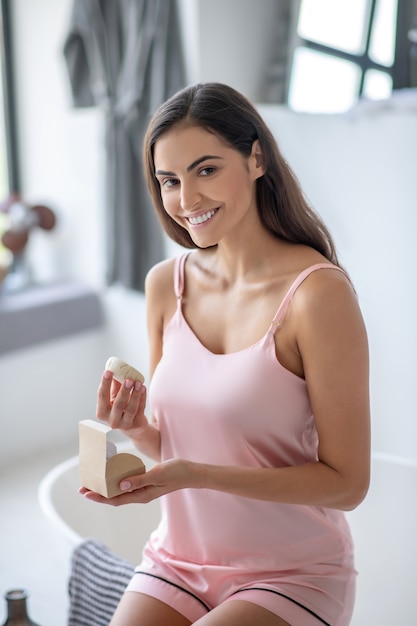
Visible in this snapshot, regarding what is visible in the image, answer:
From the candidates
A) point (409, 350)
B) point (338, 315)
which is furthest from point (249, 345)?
point (409, 350)

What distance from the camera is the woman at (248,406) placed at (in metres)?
1.40

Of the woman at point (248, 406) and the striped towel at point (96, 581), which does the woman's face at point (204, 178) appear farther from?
the striped towel at point (96, 581)

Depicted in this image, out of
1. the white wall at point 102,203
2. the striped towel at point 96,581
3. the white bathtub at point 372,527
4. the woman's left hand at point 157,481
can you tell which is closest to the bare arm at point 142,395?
the woman's left hand at point 157,481

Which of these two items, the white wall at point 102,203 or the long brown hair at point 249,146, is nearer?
the long brown hair at point 249,146

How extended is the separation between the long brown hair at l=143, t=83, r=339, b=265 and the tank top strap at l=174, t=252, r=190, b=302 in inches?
4.3

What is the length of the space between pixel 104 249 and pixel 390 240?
56.1 inches

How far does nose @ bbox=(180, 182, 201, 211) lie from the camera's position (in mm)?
1452

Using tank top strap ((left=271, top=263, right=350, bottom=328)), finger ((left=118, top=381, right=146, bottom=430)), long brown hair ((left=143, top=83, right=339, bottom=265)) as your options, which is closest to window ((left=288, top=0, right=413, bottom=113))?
long brown hair ((left=143, top=83, right=339, bottom=265))

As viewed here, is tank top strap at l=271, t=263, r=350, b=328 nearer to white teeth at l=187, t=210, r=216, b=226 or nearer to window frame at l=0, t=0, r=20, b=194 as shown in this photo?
white teeth at l=187, t=210, r=216, b=226

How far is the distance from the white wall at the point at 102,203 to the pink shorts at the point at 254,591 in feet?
3.99

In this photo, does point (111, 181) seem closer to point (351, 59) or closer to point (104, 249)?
point (104, 249)

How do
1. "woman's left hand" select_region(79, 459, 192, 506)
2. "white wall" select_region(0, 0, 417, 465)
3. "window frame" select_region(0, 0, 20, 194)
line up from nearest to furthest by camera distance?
"woman's left hand" select_region(79, 459, 192, 506)
"white wall" select_region(0, 0, 417, 465)
"window frame" select_region(0, 0, 20, 194)

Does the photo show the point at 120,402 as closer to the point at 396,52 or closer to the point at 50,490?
the point at 50,490

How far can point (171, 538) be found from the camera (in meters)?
1.58
